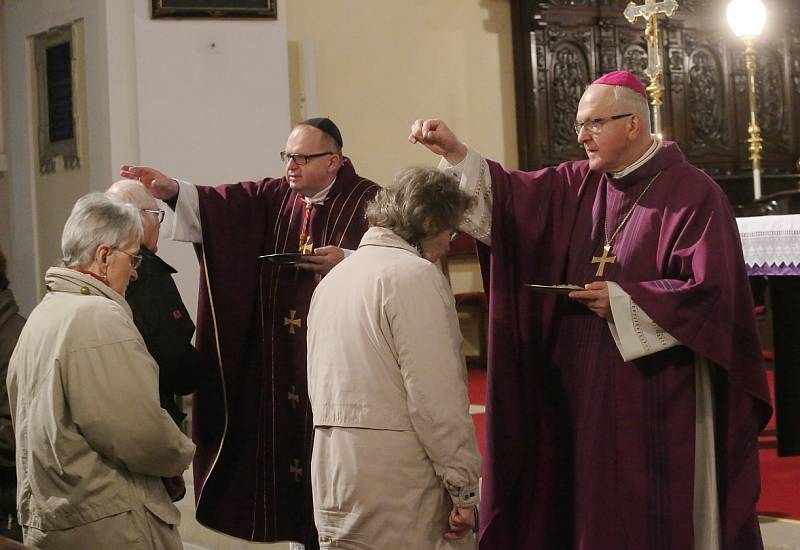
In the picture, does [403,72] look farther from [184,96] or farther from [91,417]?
[91,417]

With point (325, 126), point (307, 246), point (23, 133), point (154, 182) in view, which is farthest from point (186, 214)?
point (23, 133)

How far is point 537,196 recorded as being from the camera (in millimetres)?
3807

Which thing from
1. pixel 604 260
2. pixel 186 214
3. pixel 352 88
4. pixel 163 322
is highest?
pixel 352 88

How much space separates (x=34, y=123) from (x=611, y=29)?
15.7ft

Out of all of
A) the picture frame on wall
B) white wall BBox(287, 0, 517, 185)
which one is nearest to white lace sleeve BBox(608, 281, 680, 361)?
the picture frame on wall

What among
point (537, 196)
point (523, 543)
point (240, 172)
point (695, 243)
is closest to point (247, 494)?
point (523, 543)

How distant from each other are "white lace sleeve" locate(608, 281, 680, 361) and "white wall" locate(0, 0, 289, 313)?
187 inches

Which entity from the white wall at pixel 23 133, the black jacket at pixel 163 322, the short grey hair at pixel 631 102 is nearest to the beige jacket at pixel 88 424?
the black jacket at pixel 163 322

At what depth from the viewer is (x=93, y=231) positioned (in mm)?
2891

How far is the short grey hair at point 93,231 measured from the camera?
114 inches

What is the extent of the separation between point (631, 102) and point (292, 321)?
5.42ft

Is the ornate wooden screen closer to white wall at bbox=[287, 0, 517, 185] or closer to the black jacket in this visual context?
white wall at bbox=[287, 0, 517, 185]

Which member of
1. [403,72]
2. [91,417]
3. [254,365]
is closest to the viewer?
[91,417]

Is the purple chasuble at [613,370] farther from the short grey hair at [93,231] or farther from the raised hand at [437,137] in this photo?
the short grey hair at [93,231]
